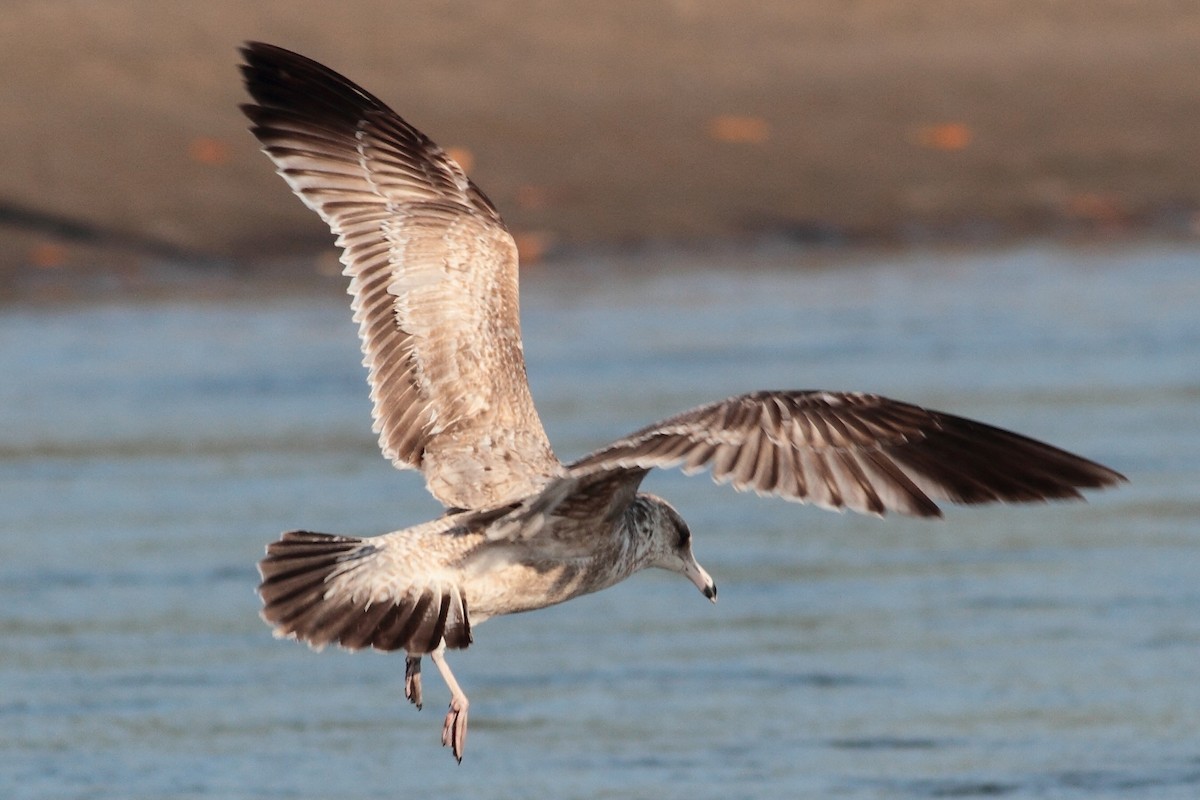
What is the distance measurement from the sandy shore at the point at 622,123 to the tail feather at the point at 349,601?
945 centimetres

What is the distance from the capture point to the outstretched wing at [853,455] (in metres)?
5.29

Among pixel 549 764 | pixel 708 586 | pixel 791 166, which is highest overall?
pixel 791 166

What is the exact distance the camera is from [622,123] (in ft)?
59.3

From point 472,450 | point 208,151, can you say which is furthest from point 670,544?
point 208,151

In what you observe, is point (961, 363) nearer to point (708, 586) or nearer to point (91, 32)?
point (708, 586)

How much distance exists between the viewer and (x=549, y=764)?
733 centimetres

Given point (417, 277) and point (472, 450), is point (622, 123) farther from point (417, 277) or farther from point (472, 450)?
point (472, 450)

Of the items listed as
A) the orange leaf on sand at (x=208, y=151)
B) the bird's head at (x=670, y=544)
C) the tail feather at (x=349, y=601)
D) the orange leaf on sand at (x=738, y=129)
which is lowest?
the tail feather at (x=349, y=601)

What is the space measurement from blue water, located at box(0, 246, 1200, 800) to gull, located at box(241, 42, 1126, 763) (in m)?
0.98

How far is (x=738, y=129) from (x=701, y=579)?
1151 cm

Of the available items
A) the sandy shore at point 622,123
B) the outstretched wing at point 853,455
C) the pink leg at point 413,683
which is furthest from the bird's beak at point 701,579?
the sandy shore at point 622,123

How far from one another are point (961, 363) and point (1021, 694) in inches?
211

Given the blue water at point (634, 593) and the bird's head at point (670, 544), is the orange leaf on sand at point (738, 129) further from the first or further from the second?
the bird's head at point (670, 544)

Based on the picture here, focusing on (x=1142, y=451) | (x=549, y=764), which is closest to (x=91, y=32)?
(x=1142, y=451)
